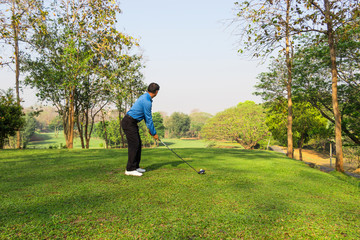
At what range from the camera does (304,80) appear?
1848cm

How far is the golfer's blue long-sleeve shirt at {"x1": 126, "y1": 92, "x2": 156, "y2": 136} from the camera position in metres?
5.37

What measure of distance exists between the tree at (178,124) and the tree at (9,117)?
8299 centimetres

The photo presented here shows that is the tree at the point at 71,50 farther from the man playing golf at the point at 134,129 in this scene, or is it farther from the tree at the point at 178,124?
the tree at the point at 178,124

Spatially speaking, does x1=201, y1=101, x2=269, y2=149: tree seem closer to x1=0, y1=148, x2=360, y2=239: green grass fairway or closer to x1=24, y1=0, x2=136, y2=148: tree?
x1=24, y1=0, x2=136, y2=148: tree

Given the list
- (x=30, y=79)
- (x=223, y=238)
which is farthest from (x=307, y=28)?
(x=30, y=79)

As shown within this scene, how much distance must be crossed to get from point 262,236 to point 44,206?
9.69ft

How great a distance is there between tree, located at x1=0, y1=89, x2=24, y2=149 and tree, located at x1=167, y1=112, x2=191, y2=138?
272 feet

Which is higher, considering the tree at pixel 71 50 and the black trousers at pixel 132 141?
the tree at pixel 71 50

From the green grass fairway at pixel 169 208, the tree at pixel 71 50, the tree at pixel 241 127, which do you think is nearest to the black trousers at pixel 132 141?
the green grass fairway at pixel 169 208

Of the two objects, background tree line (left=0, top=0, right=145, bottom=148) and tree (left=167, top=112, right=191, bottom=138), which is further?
tree (left=167, top=112, right=191, bottom=138)

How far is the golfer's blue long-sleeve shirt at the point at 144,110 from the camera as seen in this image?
17.6 ft

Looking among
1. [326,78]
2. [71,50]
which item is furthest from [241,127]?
[71,50]

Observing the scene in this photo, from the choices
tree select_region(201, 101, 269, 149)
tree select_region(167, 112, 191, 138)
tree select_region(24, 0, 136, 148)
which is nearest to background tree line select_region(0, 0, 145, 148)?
tree select_region(24, 0, 136, 148)

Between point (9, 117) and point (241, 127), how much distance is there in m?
37.2
